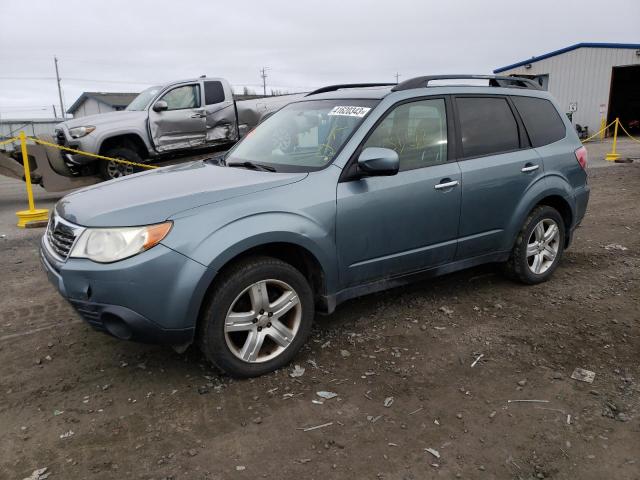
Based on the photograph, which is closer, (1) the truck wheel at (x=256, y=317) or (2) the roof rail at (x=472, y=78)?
(1) the truck wheel at (x=256, y=317)

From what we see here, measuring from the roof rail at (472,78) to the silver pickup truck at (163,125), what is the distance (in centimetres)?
583

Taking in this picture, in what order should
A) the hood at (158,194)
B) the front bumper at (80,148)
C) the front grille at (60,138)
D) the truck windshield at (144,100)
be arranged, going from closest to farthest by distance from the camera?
the hood at (158,194) → the front bumper at (80,148) → the front grille at (60,138) → the truck windshield at (144,100)

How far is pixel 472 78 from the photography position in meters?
4.36

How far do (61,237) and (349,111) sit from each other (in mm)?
2076

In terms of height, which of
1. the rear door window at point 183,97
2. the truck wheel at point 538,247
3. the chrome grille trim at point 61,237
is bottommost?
the truck wheel at point 538,247

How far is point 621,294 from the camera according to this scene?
4527 millimetres

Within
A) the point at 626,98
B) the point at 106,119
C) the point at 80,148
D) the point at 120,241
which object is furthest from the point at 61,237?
the point at 626,98

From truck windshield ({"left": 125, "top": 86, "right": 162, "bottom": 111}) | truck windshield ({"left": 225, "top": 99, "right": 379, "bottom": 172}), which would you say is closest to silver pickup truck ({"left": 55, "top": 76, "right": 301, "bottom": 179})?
truck windshield ({"left": 125, "top": 86, "right": 162, "bottom": 111})

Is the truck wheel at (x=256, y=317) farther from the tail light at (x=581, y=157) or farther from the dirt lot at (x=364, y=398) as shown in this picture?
the tail light at (x=581, y=157)

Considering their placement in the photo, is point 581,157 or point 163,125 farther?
point 163,125

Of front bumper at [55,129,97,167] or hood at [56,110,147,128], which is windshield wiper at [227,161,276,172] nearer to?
front bumper at [55,129,97,167]

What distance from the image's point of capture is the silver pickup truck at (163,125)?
30.9 ft

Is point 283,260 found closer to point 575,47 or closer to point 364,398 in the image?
point 364,398

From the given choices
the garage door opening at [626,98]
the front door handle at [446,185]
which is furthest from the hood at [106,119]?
the garage door opening at [626,98]
